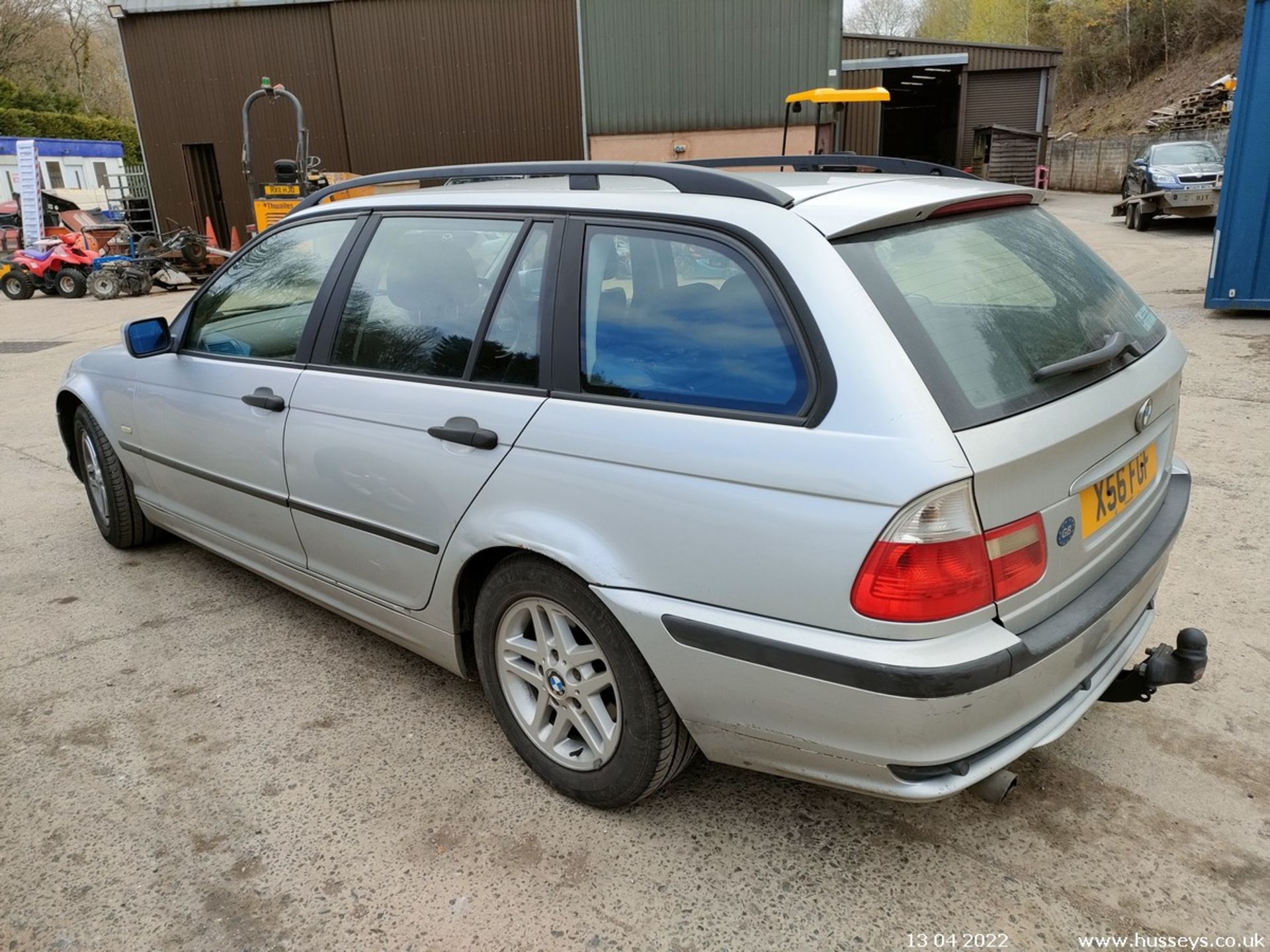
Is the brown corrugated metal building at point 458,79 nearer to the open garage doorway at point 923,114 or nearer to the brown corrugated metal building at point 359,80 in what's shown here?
the brown corrugated metal building at point 359,80

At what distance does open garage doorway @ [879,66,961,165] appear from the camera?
26.0m

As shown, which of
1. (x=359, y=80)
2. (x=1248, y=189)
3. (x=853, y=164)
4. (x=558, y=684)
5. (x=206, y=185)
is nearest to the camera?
(x=558, y=684)

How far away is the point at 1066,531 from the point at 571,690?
1289 millimetres

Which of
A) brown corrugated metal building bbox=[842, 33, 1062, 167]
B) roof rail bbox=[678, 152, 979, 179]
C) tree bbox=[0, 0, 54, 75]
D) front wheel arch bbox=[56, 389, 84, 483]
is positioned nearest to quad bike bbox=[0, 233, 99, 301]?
front wheel arch bbox=[56, 389, 84, 483]

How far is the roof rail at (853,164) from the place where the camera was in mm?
2908

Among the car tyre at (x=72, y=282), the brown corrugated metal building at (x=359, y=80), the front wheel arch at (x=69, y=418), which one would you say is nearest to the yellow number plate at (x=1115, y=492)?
the front wheel arch at (x=69, y=418)

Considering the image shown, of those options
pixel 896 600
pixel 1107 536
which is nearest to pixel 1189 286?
pixel 1107 536

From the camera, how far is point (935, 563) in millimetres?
1817

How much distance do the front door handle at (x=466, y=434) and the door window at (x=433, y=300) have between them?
0.16m

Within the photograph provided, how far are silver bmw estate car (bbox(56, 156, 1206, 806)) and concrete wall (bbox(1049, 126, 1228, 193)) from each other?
96.9 ft

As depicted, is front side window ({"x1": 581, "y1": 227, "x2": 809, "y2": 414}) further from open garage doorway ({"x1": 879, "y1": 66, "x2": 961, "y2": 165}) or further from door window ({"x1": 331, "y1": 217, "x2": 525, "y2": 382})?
open garage doorway ({"x1": 879, "y1": 66, "x2": 961, "y2": 165})

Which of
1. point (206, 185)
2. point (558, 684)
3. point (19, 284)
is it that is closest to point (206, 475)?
point (558, 684)

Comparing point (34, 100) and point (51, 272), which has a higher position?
point (34, 100)

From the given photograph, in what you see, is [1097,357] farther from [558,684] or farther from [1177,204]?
[1177,204]
